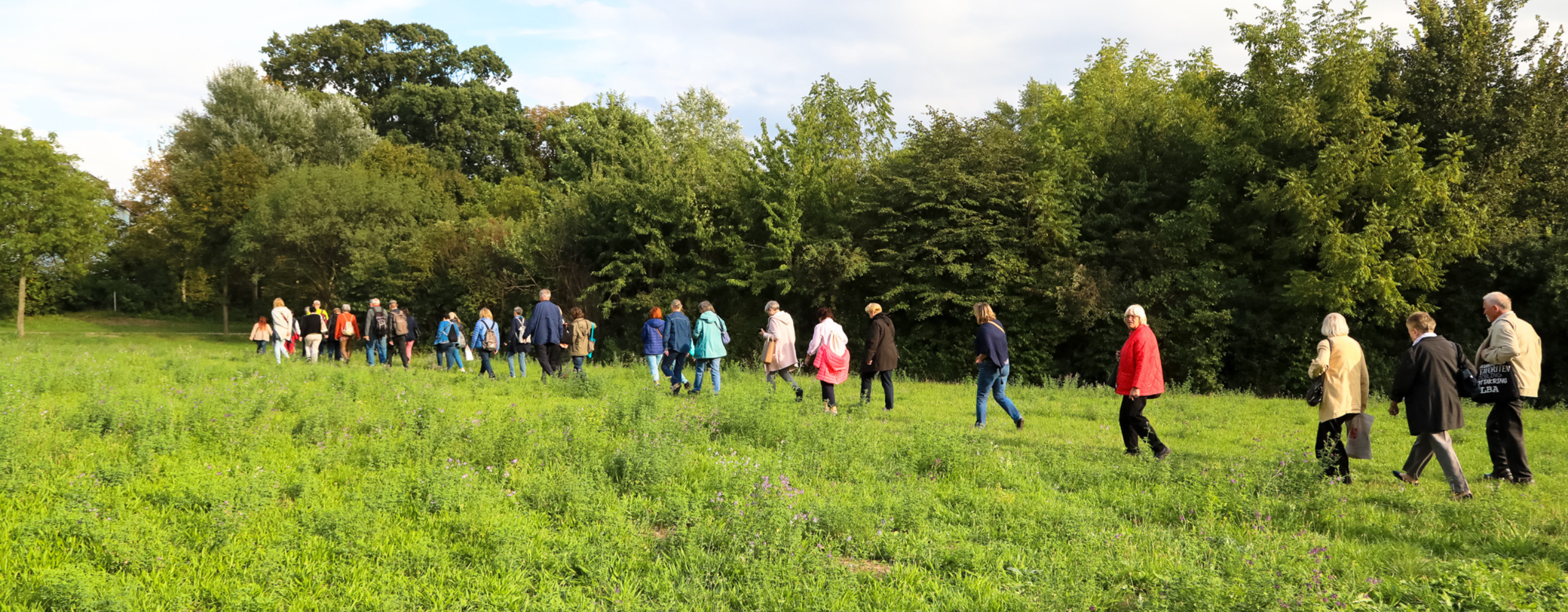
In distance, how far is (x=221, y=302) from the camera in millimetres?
49688

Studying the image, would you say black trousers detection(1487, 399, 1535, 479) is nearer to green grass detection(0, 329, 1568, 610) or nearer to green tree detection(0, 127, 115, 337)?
green grass detection(0, 329, 1568, 610)

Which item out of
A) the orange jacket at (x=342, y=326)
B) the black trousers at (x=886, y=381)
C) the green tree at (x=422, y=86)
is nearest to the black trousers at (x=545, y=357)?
the black trousers at (x=886, y=381)

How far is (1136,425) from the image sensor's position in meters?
8.44

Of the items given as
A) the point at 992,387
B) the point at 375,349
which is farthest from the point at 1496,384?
the point at 375,349

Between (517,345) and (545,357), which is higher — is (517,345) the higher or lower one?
the higher one

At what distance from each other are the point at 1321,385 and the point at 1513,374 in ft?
5.10

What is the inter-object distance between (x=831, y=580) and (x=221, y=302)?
186 ft

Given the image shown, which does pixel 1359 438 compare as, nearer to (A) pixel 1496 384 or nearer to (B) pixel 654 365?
(A) pixel 1496 384

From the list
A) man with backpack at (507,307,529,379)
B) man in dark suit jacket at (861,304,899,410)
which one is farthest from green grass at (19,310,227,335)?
man in dark suit jacket at (861,304,899,410)

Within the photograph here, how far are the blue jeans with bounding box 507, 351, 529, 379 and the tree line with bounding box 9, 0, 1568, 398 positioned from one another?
898 cm

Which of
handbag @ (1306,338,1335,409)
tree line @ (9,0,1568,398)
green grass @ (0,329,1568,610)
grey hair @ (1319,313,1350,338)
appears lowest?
green grass @ (0,329,1568,610)

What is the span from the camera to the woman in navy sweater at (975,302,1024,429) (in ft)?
34.1

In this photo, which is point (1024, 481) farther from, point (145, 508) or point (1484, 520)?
point (145, 508)

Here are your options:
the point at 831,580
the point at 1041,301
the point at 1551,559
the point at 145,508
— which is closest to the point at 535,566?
the point at 831,580
